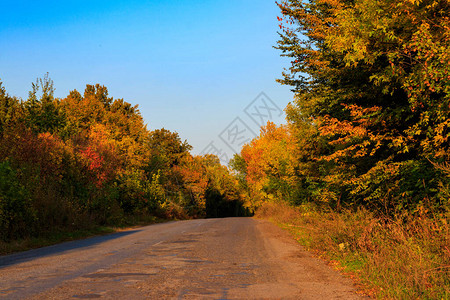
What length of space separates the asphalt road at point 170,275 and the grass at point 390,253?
58cm

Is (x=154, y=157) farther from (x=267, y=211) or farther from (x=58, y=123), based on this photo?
(x=58, y=123)

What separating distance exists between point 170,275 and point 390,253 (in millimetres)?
4914

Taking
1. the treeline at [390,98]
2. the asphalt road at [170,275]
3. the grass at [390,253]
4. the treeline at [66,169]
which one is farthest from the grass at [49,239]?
the treeline at [390,98]

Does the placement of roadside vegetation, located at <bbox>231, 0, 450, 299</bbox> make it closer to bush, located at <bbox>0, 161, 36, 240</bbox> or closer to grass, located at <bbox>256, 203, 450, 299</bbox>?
grass, located at <bbox>256, 203, 450, 299</bbox>

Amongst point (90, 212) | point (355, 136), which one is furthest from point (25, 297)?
point (90, 212)

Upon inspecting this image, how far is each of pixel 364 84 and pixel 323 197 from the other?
22.2ft

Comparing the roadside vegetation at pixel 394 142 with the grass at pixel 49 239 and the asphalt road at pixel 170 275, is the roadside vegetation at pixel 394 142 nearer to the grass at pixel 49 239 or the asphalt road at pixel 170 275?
the asphalt road at pixel 170 275

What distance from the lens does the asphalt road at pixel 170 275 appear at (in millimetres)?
6691

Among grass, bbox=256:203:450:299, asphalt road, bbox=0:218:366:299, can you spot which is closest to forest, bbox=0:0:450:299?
grass, bbox=256:203:450:299

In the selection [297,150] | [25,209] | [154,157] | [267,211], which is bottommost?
[267,211]

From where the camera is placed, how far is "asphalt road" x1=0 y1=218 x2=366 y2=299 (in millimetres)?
6691

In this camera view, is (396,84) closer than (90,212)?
Yes

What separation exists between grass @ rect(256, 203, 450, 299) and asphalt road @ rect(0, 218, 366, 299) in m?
0.58

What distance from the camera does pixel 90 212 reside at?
25484mm
